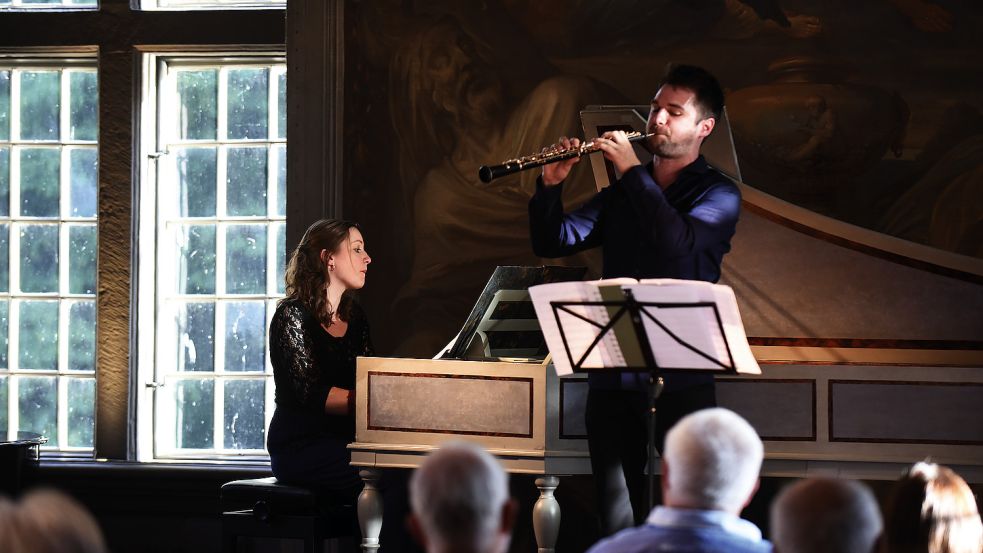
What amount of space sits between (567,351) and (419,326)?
2.55m

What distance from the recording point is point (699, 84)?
10.9 ft

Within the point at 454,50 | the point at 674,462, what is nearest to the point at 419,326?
the point at 454,50

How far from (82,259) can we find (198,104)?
91 cm

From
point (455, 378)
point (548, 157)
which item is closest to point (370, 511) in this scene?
point (455, 378)

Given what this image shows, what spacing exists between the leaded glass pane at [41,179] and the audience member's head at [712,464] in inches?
190

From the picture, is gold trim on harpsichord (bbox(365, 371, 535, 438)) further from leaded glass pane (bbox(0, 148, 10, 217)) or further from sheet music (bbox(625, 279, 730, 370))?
leaded glass pane (bbox(0, 148, 10, 217))

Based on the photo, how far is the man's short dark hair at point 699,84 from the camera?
333 cm

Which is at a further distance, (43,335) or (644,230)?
(43,335)

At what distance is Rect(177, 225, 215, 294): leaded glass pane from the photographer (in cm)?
611

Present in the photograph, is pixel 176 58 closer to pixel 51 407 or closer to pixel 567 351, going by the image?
pixel 51 407

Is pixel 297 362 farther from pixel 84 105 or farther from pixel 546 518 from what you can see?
pixel 84 105

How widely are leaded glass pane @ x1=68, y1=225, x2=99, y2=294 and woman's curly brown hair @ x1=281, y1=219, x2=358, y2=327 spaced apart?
1932 millimetres

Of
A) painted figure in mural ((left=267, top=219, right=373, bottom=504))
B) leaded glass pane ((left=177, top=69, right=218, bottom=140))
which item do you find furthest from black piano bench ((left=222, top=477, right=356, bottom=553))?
leaded glass pane ((left=177, top=69, right=218, bottom=140))

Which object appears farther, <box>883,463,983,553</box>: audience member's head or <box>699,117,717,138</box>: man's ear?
<box>699,117,717,138</box>: man's ear
